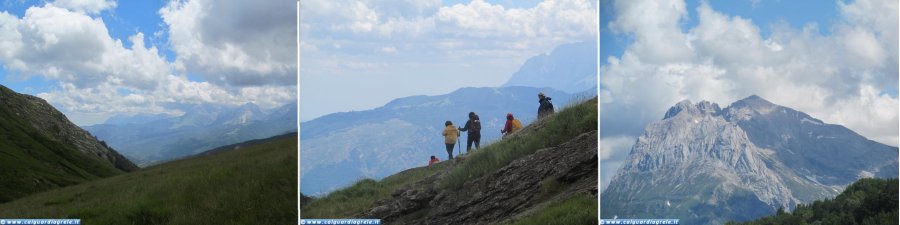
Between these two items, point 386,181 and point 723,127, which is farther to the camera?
point 386,181

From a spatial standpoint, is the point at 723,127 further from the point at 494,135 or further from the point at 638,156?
the point at 494,135

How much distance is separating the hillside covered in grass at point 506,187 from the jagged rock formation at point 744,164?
2.74ft

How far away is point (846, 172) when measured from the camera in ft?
45.3

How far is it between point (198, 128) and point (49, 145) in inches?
2912

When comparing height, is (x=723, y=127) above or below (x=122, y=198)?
above

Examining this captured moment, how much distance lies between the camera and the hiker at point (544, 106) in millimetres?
16266

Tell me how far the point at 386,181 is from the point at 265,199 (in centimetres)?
311

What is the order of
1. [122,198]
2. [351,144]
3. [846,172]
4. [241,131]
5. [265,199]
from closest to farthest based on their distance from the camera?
[846,172]
[265,199]
[122,198]
[351,144]
[241,131]

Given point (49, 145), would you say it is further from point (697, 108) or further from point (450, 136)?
point (697, 108)

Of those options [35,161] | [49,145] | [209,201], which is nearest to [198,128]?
[209,201]

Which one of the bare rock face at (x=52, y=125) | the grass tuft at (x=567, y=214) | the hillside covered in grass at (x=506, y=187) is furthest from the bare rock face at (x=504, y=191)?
the bare rock face at (x=52, y=125)

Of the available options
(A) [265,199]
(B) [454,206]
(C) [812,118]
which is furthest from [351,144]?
(C) [812,118]

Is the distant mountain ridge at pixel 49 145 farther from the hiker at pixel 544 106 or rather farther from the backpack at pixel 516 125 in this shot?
the hiker at pixel 544 106

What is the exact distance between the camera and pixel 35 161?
66312mm
